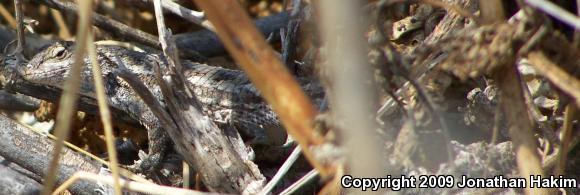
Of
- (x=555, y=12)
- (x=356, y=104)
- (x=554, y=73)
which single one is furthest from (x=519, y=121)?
(x=356, y=104)

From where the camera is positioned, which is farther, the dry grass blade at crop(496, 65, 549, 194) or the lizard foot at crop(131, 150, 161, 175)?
the lizard foot at crop(131, 150, 161, 175)

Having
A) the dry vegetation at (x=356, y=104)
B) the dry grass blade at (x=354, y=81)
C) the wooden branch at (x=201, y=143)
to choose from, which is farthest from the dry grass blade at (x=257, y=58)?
the wooden branch at (x=201, y=143)

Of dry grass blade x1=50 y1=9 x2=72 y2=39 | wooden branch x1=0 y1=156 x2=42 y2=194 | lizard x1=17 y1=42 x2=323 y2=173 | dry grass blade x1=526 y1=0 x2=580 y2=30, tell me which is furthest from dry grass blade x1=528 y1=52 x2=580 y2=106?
dry grass blade x1=50 y1=9 x2=72 y2=39

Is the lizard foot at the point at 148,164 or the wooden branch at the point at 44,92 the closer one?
the lizard foot at the point at 148,164

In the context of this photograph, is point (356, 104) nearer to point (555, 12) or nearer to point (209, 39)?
point (555, 12)

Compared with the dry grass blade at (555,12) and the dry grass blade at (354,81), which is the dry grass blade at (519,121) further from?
the dry grass blade at (354,81)

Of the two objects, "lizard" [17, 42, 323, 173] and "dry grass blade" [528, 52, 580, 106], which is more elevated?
"dry grass blade" [528, 52, 580, 106]

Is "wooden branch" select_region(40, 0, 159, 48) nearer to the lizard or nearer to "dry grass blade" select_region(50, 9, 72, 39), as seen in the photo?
the lizard
